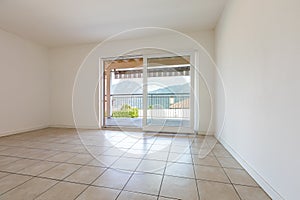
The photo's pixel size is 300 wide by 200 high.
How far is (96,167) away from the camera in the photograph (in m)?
1.70

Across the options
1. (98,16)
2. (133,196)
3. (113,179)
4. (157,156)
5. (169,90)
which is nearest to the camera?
(133,196)

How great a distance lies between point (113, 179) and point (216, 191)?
2.95 ft

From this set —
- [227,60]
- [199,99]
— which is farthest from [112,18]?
[199,99]

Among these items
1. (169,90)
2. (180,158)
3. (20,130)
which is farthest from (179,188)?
(20,130)

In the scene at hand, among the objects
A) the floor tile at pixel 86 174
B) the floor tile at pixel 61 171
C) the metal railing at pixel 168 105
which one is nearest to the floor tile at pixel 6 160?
the floor tile at pixel 61 171

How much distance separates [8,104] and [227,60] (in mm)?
4289

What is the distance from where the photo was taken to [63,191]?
1.24 meters

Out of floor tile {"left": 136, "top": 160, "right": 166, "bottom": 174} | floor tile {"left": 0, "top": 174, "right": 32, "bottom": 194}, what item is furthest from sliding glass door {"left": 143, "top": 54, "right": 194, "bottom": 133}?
floor tile {"left": 0, "top": 174, "right": 32, "bottom": 194}

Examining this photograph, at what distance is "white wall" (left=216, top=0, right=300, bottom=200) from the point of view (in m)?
0.97

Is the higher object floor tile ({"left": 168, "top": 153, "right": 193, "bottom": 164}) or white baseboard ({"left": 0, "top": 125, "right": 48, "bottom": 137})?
white baseboard ({"left": 0, "top": 125, "right": 48, "bottom": 137})

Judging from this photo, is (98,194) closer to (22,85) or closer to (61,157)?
(61,157)

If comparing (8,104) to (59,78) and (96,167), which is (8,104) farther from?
(96,167)

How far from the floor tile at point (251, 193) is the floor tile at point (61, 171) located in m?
1.57

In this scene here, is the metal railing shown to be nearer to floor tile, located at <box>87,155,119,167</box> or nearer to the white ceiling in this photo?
the white ceiling
